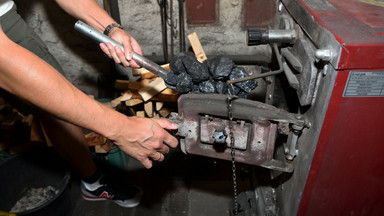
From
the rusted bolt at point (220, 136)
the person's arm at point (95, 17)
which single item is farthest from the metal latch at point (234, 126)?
the person's arm at point (95, 17)

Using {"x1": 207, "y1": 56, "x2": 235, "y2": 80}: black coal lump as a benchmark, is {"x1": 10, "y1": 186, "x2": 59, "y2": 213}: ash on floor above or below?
below

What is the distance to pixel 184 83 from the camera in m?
1.38

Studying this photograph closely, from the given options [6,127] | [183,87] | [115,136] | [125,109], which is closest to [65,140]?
[125,109]

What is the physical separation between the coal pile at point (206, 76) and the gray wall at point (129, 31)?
1.36 metres

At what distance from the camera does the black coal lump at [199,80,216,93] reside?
1.41 m

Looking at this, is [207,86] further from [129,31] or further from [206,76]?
[129,31]

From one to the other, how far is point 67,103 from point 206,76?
66 centimetres

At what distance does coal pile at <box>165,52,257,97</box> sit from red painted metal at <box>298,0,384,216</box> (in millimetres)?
437

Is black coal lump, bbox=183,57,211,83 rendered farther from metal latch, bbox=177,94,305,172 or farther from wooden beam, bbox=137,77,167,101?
wooden beam, bbox=137,77,167,101

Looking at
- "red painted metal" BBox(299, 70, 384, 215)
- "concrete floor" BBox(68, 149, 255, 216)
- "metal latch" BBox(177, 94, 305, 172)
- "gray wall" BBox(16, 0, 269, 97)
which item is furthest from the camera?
"gray wall" BBox(16, 0, 269, 97)

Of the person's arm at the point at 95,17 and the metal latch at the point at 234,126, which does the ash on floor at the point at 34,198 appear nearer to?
the person's arm at the point at 95,17

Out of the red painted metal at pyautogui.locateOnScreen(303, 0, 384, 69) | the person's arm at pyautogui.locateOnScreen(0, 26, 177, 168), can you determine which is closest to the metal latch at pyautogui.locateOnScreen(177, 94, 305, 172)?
the person's arm at pyautogui.locateOnScreen(0, 26, 177, 168)

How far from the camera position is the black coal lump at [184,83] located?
138 centimetres

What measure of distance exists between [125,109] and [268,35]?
1448mm
